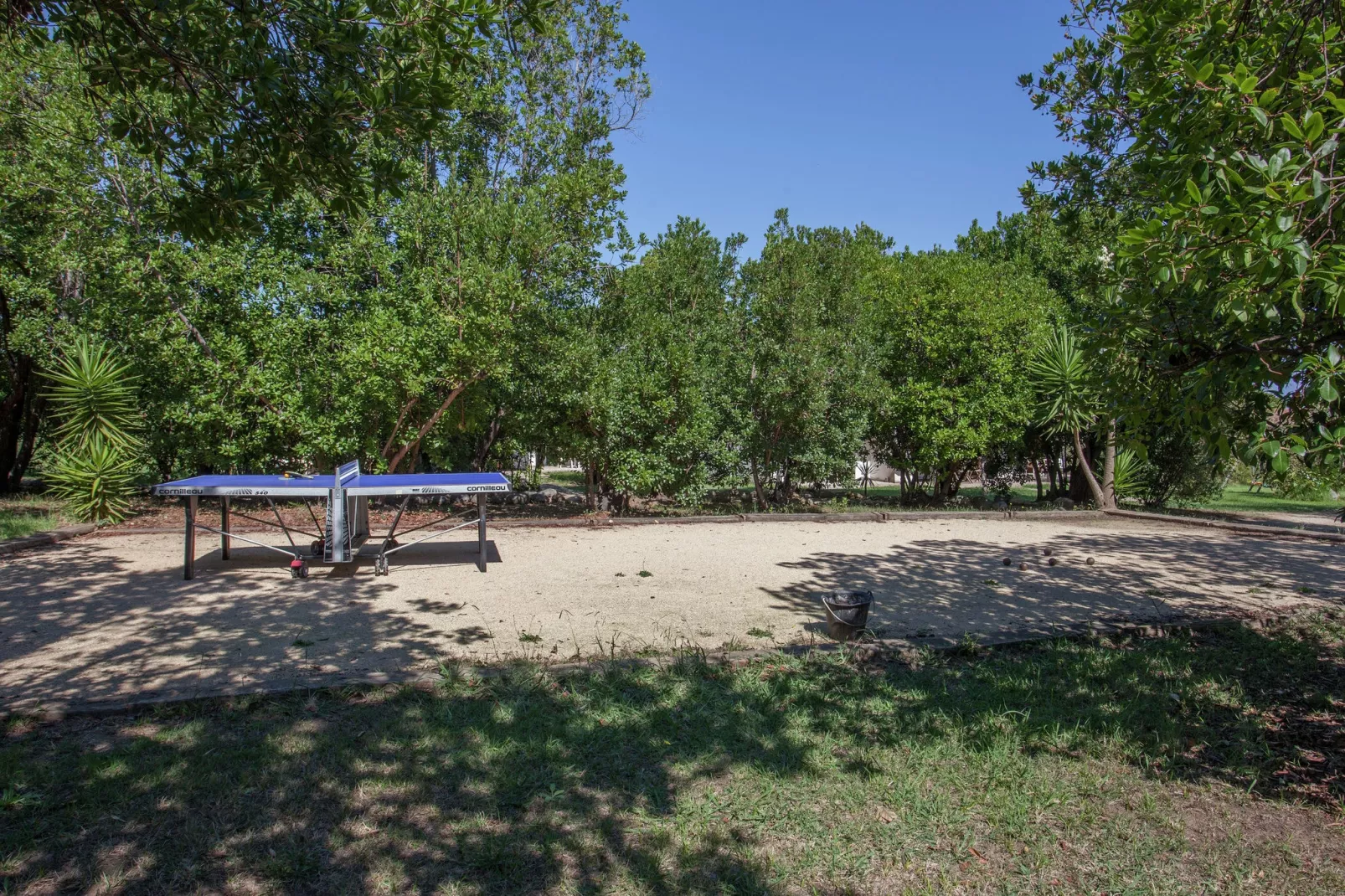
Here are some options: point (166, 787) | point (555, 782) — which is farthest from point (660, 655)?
point (166, 787)

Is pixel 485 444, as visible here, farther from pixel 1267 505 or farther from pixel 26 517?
pixel 1267 505

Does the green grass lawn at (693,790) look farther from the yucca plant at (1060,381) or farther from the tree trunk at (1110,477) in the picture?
the tree trunk at (1110,477)

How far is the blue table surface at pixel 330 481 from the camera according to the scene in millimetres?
8258

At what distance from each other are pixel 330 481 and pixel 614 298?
9282 millimetres

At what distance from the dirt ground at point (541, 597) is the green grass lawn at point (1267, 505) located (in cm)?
953

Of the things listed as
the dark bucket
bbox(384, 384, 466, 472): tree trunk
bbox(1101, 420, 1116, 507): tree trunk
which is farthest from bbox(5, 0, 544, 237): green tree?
bbox(1101, 420, 1116, 507): tree trunk

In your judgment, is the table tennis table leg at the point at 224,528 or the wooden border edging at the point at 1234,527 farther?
the wooden border edging at the point at 1234,527

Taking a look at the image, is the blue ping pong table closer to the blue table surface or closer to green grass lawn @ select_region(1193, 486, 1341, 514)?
the blue table surface

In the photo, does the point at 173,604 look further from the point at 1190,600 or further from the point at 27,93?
the point at 27,93

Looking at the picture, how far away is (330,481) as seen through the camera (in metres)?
8.80

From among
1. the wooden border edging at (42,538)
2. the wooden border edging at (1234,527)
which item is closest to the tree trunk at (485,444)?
the wooden border edging at (42,538)

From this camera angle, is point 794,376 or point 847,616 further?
point 794,376

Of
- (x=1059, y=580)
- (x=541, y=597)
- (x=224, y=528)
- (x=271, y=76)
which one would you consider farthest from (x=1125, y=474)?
(x=271, y=76)

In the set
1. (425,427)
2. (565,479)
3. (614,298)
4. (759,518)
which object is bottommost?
(759,518)
